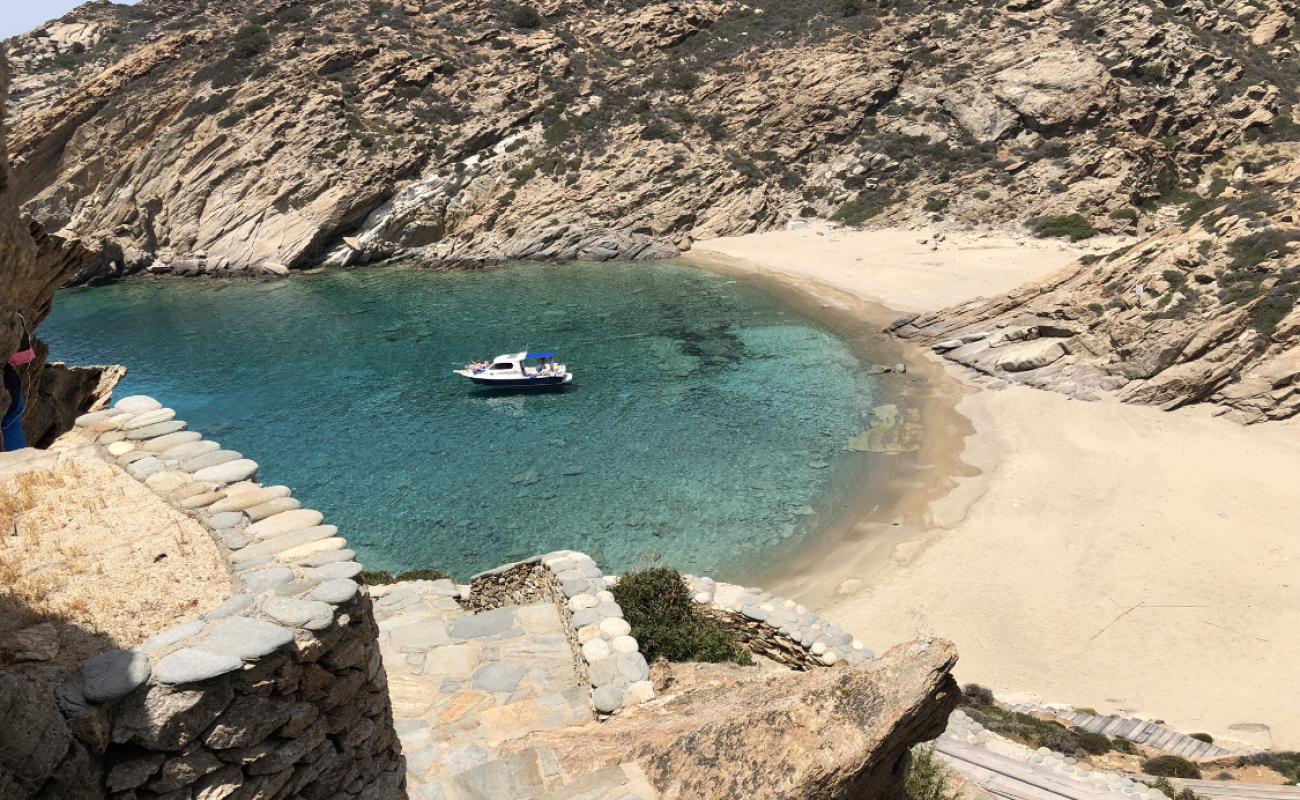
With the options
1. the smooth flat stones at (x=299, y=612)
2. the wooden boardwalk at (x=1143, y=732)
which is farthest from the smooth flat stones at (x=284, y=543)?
the wooden boardwalk at (x=1143, y=732)

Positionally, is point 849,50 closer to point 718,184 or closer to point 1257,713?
point 718,184

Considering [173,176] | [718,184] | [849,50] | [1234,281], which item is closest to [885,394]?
[1234,281]

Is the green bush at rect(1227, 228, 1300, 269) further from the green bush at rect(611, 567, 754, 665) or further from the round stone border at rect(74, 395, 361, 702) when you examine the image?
the round stone border at rect(74, 395, 361, 702)

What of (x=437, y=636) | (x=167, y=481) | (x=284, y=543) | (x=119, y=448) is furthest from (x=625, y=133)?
(x=284, y=543)

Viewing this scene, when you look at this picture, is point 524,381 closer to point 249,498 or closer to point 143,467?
point 143,467

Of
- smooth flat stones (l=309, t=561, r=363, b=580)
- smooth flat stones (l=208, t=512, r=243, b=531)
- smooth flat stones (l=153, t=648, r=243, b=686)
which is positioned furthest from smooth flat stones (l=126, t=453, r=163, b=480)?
smooth flat stones (l=153, t=648, r=243, b=686)

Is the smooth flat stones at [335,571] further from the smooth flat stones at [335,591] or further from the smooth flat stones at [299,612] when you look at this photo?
the smooth flat stones at [299,612]
